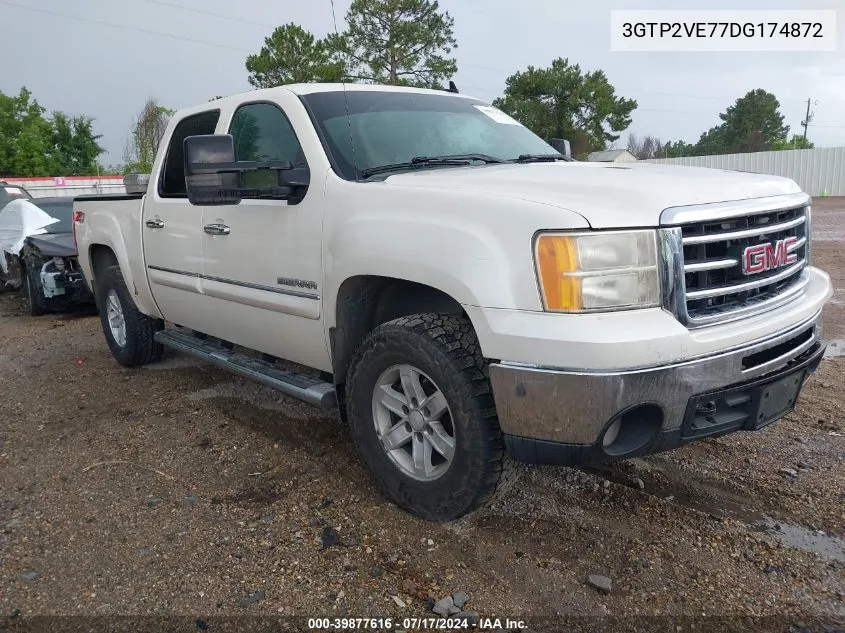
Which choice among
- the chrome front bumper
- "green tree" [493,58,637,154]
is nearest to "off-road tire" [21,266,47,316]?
the chrome front bumper

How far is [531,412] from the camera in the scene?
2441 millimetres

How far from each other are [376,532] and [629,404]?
1243 mm

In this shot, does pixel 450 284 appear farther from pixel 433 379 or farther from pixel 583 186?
pixel 583 186

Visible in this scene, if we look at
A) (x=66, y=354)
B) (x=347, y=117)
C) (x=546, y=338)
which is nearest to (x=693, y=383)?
(x=546, y=338)

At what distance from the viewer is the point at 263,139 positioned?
392 centimetres

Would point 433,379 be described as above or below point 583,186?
below

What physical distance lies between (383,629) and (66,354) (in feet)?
17.1

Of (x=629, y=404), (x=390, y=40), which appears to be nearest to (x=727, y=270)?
(x=629, y=404)

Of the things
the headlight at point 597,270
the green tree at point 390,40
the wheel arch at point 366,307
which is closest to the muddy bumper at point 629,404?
the headlight at point 597,270

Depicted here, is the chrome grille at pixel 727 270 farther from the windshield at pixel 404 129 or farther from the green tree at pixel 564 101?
the green tree at pixel 564 101

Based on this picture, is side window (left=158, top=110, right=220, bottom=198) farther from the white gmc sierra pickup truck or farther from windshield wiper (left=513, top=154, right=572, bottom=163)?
windshield wiper (left=513, top=154, right=572, bottom=163)

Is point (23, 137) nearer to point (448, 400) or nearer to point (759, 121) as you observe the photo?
point (448, 400)

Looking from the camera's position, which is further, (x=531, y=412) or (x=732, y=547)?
(x=732, y=547)

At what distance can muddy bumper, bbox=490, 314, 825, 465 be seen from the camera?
2346 mm
